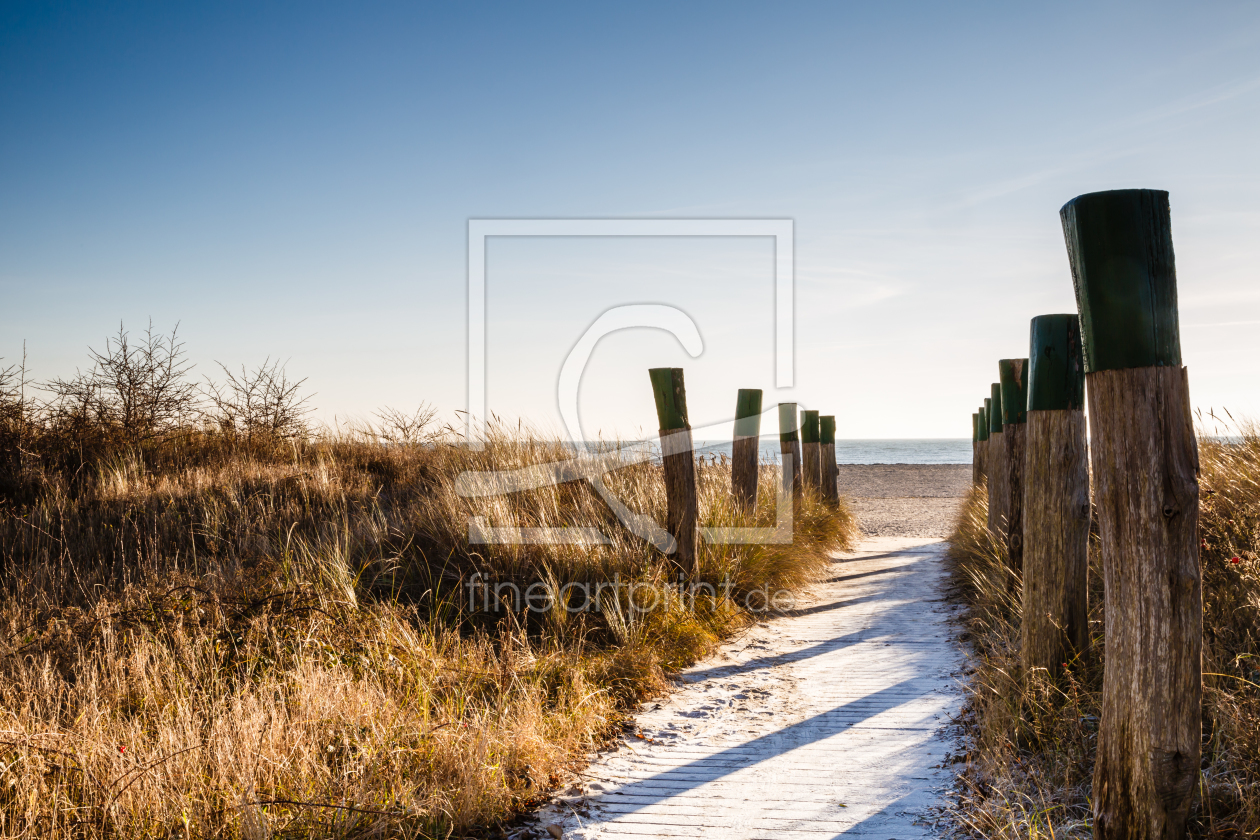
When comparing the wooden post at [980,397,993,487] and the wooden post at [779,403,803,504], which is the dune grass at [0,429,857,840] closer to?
the wooden post at [779,403,803,504]

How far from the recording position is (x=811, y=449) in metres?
13.8

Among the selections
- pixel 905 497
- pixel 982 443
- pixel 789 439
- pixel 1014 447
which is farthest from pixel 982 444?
pixel 905 497

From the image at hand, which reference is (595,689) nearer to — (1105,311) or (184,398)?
(1105,311)

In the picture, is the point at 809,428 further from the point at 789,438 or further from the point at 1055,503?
the point at 1055,503

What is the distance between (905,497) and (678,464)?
19.7 meters

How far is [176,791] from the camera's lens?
2.78 m

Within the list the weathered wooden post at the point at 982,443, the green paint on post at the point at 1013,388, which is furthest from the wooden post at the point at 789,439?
the weathered wooden post at the point at 982,443

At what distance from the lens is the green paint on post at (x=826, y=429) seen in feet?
45.7

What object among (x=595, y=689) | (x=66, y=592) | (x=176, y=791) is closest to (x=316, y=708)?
(x=176, y=791)

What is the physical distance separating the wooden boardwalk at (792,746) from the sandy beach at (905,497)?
8.45 meters

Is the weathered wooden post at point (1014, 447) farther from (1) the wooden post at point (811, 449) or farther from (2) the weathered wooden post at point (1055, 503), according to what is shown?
(1) the wooden post at point (811, 449)

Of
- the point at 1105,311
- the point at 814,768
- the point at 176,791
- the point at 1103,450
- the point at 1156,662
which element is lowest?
the point at 814,768

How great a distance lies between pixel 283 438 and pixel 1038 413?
11936mm
